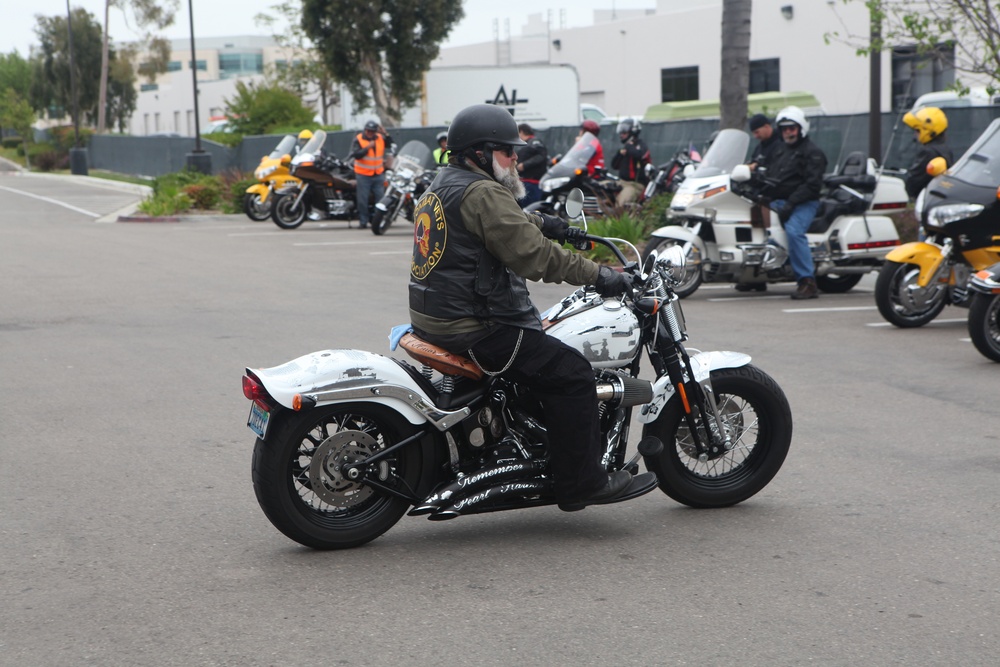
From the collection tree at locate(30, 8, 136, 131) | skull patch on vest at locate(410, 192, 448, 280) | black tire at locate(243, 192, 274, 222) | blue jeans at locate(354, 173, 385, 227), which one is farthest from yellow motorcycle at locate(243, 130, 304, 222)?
tree at locate(30, 8, 136, 131)

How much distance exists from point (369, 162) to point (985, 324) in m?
14.6

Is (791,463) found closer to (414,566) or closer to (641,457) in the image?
(641,457)

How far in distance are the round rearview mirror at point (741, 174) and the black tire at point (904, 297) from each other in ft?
7.17

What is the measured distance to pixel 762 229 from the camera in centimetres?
1288

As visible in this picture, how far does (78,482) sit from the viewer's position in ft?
20.4

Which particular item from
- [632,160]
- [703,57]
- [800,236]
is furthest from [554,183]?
[703,57]

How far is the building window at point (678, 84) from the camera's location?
53.2m

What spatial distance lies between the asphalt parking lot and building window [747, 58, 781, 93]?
40.6 m

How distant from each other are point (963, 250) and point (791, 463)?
503cm

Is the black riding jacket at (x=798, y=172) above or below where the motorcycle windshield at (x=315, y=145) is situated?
below

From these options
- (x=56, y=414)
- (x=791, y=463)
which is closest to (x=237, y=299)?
(x=56, y=414)

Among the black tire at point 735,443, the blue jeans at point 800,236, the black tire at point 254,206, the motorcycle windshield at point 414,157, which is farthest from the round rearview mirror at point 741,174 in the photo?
the black tire at point 254,206

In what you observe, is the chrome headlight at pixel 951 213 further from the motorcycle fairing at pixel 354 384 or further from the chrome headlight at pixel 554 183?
the chrome headlight at pixel 554 183

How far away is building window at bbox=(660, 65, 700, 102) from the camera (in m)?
53.2
